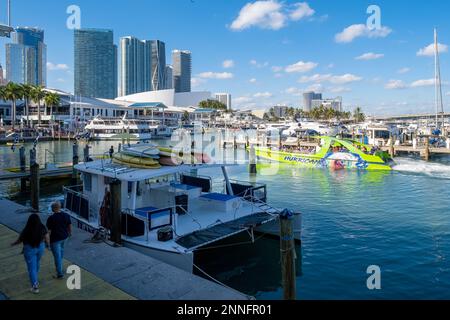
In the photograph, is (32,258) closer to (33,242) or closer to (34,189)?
(33,242)

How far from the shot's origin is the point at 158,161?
1437 centimetres

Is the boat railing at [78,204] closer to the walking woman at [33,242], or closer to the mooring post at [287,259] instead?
the walking woman at [33,242]

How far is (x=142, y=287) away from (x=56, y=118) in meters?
117

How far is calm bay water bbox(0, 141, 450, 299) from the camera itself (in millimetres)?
11664

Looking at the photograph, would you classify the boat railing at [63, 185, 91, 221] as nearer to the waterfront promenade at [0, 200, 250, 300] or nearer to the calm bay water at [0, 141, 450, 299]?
the waterfront promenade at [0, 200, 250, 300]

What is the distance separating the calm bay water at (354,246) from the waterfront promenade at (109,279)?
10.8 ft

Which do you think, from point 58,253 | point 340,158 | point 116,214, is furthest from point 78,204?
point 340,158

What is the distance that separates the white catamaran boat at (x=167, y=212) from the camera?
11664 mm

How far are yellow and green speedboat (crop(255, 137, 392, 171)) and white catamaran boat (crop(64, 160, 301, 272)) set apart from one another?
24.1 metres
